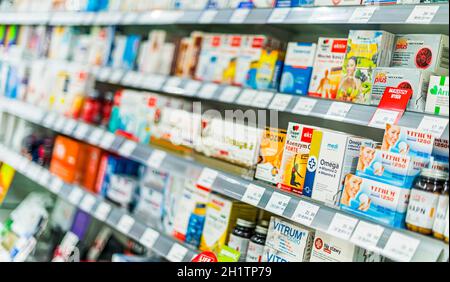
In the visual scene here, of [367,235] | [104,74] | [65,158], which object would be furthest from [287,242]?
[65,158]

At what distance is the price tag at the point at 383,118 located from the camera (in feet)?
5.50

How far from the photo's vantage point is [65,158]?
130 inches

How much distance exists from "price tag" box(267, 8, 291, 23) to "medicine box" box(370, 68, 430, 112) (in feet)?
1.44

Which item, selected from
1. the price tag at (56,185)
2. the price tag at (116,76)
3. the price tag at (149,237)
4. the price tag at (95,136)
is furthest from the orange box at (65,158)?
the price tag at (149,237)

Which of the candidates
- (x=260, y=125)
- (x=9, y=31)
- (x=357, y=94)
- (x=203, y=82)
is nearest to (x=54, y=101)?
(x=9, y=31)

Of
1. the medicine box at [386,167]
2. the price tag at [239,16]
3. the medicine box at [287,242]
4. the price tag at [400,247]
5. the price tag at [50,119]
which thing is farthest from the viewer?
the price tag at [50,119]

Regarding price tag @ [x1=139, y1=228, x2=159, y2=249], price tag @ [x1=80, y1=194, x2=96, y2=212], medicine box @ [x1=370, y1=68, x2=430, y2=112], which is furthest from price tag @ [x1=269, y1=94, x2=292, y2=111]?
price tag @ [x1=80, y1=194, x2=96, y2=212]

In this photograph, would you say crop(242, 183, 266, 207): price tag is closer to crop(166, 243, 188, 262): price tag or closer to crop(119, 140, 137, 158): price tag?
crop(166, 243, 188, 262): price tag

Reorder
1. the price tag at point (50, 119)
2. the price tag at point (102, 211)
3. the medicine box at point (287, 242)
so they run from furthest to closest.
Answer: the price tag at point (50, 119) < the price tag at point (102, 211) < the medicine box at point (287, 242)

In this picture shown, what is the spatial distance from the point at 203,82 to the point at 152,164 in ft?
1.47

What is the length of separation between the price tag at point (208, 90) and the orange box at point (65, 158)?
1102mm

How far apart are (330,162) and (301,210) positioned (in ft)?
0.62

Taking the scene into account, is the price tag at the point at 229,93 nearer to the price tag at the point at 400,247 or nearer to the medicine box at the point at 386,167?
the medicine box at the point at 386,167

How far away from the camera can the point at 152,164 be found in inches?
99.5
